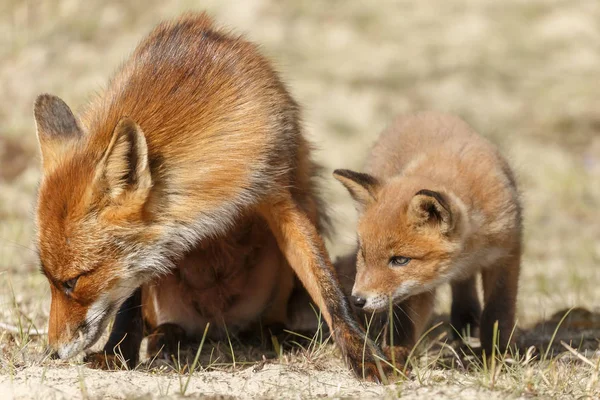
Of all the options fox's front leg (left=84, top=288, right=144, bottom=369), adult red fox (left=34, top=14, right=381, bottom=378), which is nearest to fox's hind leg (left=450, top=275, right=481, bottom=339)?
adult red fox (left=34, top=14, right=381, bottom=378)

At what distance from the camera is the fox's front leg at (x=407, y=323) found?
545 centimetres

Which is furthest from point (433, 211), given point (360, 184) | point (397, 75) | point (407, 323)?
point (397, 75)

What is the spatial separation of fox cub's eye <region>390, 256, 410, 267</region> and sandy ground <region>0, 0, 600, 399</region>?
80cm

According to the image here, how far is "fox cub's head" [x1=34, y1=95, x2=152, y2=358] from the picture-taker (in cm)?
430

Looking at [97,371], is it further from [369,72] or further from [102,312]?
[369,72]

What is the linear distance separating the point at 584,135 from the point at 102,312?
11595 mm

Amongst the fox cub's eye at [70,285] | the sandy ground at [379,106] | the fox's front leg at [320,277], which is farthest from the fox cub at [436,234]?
the fox cub's eye at [70,285]

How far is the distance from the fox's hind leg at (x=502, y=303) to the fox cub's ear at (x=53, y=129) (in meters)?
3.23

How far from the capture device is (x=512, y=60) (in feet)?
54.9

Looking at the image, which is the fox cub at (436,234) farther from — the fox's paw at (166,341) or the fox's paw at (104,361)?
the fox's paw at (104,361)

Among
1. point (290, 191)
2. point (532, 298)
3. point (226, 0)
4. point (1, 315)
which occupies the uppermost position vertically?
point (226, 0)

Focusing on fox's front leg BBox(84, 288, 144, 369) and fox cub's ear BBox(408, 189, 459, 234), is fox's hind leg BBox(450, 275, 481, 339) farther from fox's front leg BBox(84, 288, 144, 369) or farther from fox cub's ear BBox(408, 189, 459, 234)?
fox's front leg BBox(84, 288, 144, 369)

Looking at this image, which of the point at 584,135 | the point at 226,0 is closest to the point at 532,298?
the point at 584,135

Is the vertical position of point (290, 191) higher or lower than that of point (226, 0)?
lower
